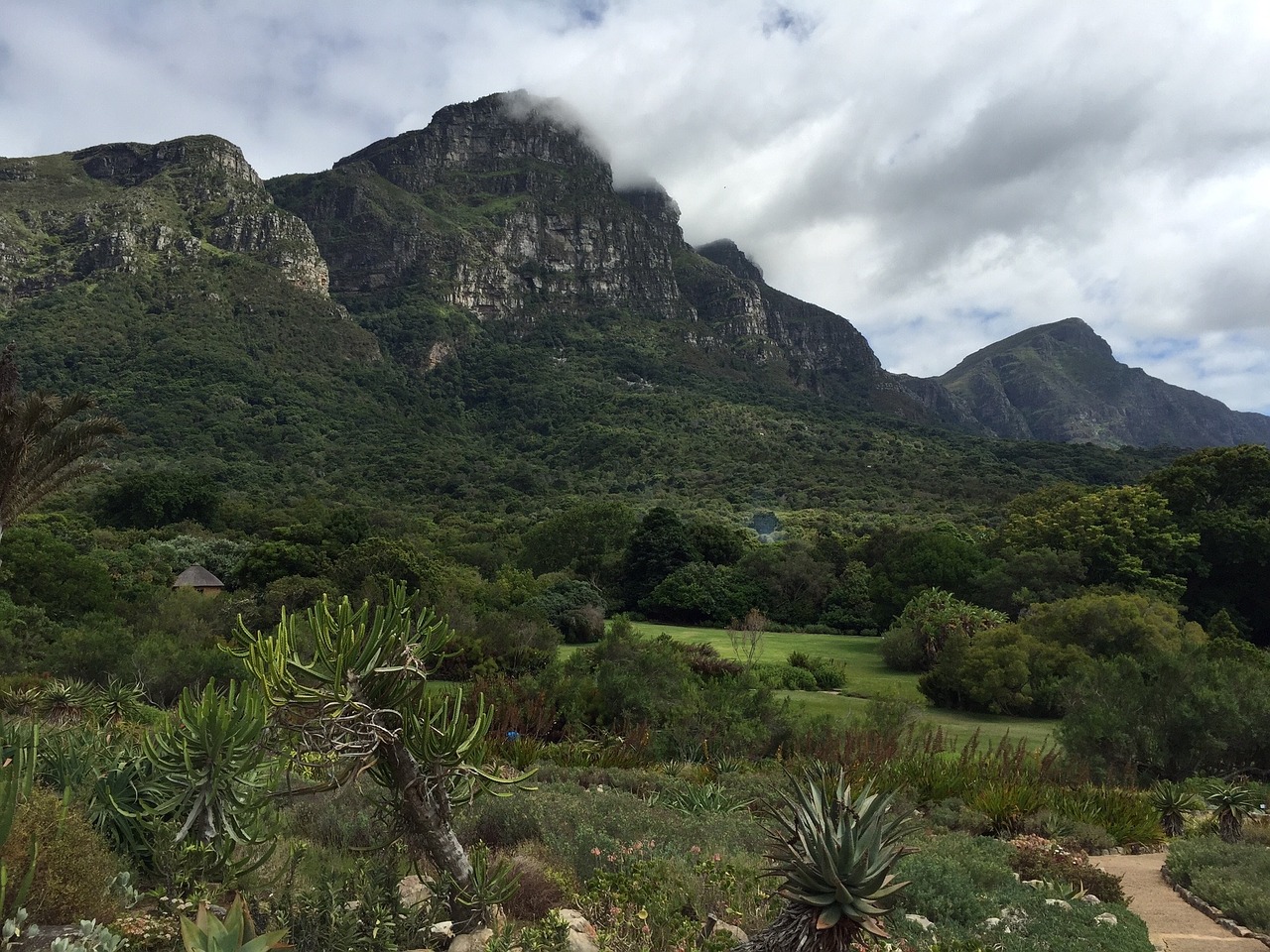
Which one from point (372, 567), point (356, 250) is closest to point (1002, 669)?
point (372, 567)

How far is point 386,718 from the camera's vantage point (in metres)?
4.18

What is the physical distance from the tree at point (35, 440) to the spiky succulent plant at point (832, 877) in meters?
13.3

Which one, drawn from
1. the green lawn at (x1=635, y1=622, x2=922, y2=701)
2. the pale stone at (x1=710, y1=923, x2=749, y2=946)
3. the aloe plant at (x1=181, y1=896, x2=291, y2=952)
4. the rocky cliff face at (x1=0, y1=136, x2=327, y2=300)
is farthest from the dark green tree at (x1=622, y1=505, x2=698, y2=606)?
the rocky cliff face at (x1=0, y1=136, x2=327, y2=300)

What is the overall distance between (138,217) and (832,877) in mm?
125381

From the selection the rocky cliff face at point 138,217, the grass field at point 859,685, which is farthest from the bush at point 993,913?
the rocky cliff face at point 138,217

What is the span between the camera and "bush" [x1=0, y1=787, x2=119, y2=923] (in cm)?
323

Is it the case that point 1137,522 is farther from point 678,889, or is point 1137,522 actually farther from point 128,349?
point 128,349

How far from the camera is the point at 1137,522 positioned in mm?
32281

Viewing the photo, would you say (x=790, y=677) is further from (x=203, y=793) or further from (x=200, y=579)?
(x=200, y=579)

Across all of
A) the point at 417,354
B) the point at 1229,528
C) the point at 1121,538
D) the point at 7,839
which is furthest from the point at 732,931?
the point at 417,354

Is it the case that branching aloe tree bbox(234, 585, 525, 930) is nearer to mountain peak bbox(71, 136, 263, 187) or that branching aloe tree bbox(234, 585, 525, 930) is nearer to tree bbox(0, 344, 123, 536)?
tree bbox(0, 344, 123, 536)

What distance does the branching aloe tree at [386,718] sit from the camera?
394 cm

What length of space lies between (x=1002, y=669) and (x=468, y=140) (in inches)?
7684

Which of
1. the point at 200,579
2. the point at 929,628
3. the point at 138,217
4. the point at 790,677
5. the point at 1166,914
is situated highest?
the point at 138,217
